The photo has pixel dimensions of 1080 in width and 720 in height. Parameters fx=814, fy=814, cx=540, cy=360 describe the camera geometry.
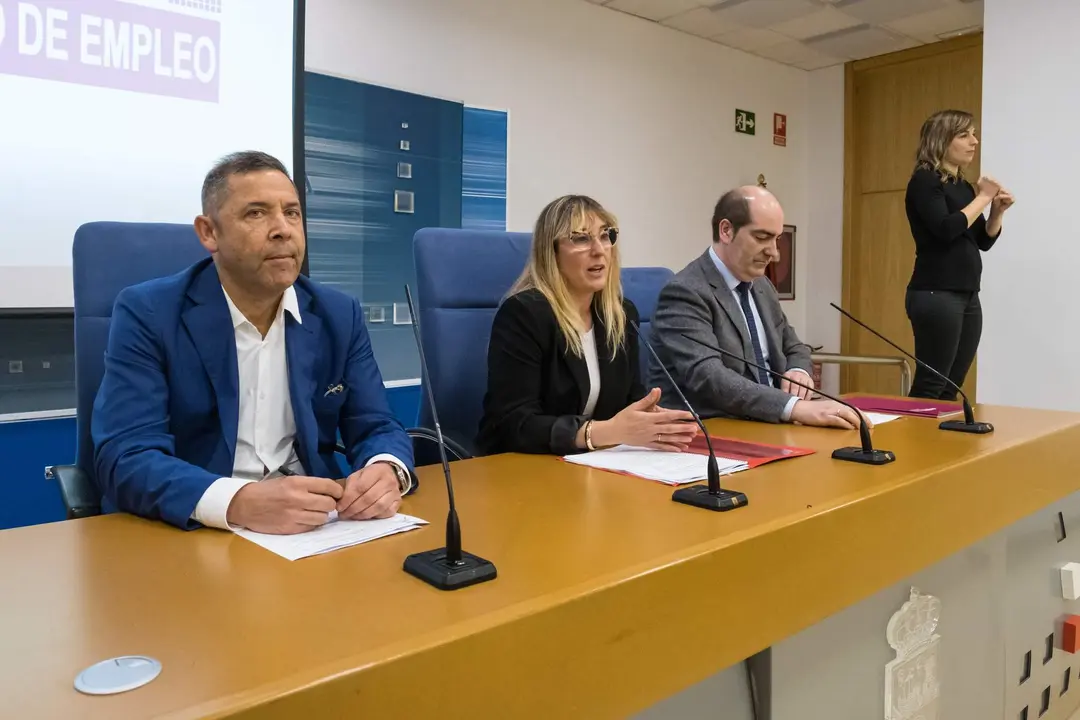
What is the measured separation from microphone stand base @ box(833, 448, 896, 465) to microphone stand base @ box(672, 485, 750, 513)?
0.32m

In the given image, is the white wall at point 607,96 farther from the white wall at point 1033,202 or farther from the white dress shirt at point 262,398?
the white dress shirt at point 262,398

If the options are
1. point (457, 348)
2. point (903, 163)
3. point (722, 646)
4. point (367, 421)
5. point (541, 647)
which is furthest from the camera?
point (903, 163)

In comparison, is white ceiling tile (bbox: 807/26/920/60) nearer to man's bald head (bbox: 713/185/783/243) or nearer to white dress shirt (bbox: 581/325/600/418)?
man's bald head (bbox: 713/185/783/243)

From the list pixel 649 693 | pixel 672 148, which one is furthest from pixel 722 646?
pixel 672 148

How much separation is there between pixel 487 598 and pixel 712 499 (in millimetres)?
406

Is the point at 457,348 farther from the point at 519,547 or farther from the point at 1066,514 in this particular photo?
the point at 1066,514

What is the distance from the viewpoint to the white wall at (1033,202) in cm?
324

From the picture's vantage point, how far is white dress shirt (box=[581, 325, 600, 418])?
5.87 ft

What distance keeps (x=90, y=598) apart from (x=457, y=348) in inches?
46.9

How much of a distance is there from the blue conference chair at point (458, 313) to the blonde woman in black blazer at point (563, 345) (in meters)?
0.14

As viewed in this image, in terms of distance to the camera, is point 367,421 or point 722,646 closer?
point 722,646

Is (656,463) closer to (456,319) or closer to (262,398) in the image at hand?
(262,398)

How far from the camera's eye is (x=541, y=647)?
0.70 metres

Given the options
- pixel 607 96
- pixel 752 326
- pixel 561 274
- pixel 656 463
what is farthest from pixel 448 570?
pixel 607 96
